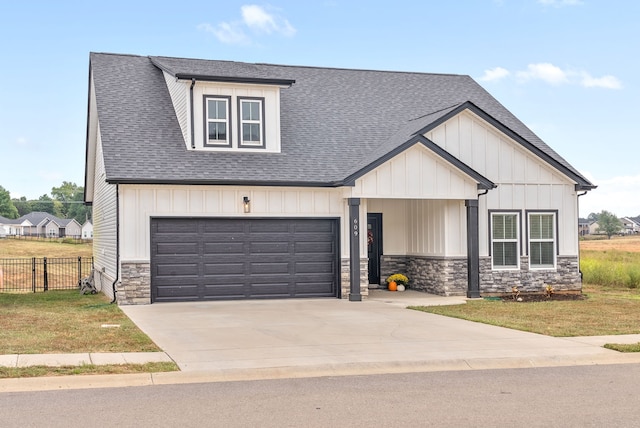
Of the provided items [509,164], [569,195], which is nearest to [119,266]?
[509,164]

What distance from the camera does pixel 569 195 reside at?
77.0 feet

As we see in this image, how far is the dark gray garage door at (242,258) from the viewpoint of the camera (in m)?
20.2

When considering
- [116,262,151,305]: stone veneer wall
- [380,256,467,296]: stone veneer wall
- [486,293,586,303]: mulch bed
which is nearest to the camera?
[116,262,151,305]: stone veneer wall

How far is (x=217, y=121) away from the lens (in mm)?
21703

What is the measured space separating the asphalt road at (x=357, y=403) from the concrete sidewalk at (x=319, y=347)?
46 centimetres

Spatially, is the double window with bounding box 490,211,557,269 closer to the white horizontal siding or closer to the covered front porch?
the covered front porch

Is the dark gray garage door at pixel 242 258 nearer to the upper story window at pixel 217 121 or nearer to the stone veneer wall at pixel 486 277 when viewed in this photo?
the upper story window at pixel 217 121

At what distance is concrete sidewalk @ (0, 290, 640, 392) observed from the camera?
1036 cm

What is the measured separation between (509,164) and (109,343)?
14.3m

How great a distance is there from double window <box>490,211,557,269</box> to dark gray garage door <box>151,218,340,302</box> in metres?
4.99

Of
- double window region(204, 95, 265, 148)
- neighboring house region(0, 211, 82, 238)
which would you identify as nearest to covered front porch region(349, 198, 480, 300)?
double window region(204, 95, 265, 148)

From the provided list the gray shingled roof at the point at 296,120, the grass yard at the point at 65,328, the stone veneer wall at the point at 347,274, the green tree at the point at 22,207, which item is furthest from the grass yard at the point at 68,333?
the green tree at the point at 22,207

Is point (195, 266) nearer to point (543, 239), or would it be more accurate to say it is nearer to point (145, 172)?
point (145, 172)

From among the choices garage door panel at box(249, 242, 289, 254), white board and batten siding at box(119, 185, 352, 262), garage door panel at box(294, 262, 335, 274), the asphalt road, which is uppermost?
white board and batten siding at box(119, 185, 352, 262)
